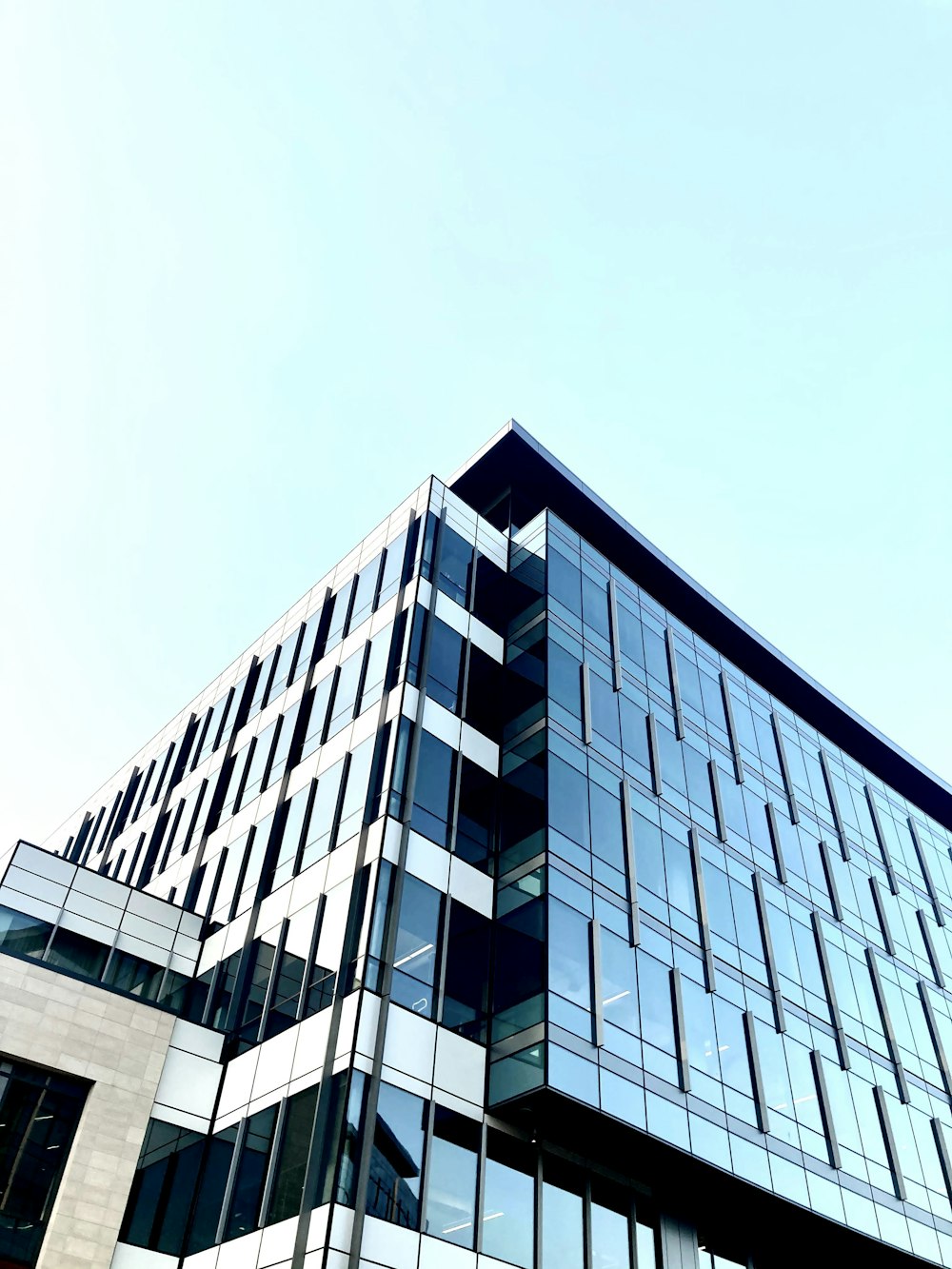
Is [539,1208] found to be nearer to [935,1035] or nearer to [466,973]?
[466,973]

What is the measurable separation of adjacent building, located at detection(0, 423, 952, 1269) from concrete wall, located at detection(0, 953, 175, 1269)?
0.25 ft

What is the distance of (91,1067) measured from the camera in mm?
23688

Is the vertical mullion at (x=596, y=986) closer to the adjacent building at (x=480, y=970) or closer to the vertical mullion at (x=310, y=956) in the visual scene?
the adjacent building at (x=480, y=970)

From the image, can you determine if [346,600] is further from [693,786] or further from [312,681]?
[693,786]

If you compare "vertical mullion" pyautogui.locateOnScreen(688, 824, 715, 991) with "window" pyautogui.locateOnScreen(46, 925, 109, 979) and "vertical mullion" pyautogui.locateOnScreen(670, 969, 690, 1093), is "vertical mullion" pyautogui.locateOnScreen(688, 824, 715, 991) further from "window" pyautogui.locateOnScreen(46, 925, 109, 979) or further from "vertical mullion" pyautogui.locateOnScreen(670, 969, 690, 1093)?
"window" pyautogui.locateOnScreen(46, 925, 109, 979)

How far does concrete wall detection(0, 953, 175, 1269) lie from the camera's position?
21797 mm

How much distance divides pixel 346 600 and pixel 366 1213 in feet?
62.5

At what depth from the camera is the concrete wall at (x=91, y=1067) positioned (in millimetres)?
21797

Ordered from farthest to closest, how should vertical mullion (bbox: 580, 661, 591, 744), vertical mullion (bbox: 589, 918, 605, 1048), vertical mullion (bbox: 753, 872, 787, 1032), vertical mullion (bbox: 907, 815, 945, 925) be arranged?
vertical mullion (bbox: 907, 815, 945, 925) < vertical mullion (bbox: 753, 872, 787, 1032) < vertical mullion (bbox: 580, 661, 591, 744) < vertical mullion (bbox: 589, 918, 605, 1048)

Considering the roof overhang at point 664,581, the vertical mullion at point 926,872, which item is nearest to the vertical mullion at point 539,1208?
the roof overhang at point 664,581

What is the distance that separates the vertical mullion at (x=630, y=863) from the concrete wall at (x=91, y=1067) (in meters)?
11.9

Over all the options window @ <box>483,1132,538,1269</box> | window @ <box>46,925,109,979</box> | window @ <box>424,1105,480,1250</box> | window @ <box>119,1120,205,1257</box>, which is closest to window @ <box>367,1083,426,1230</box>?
window @ <box>424,1105,480,1250</box>

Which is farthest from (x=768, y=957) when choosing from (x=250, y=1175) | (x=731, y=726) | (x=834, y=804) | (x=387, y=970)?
(x=250, y=1175)

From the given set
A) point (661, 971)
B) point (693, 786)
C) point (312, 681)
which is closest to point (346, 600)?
point (312, 681)
